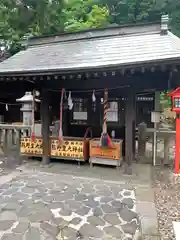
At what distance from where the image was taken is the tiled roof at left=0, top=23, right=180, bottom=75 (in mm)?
5998

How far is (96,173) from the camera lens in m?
6.55

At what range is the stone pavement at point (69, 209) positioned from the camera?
Result: 3629 mm

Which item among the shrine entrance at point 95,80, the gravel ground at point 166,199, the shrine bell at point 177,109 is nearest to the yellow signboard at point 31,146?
the shrine entrance at point 95,80

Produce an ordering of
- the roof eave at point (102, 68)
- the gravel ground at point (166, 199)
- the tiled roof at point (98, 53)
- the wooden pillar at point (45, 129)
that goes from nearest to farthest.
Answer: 1. the gravel ground at point (166, 199)
2. the roof eave at point (102, 68)
3. the tiled roof at point (98, 53)
4. the wooden pillar at point (45, 129)

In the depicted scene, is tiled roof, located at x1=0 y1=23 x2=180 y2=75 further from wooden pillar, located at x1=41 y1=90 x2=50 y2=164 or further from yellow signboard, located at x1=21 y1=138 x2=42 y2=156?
yellow signboard, located at x1=21 y1=138 x2=42 y2=156

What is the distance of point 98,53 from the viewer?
7430mm

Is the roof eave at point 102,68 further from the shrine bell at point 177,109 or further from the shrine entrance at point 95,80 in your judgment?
the shrine bell at point 177,109

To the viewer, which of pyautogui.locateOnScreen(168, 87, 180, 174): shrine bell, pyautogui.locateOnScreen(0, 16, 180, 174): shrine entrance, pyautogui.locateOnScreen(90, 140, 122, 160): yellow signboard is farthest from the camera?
pyautogui.locateOnScreen(90, 140, 122, 160): yellow signboard

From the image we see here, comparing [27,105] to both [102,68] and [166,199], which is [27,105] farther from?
[166,199]

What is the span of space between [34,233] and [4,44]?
14.8m

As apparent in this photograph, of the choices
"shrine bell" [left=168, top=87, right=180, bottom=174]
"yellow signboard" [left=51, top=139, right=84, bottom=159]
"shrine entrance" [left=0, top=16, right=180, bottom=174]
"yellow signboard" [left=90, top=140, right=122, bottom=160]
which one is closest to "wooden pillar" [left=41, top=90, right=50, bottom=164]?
"shrine entrance" [left=0, top=16, right=180, bottom=174]

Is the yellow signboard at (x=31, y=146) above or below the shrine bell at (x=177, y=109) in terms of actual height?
below

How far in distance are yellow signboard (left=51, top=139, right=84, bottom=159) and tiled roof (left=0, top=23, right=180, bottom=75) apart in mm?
2259

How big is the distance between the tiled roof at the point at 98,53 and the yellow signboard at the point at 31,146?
2.30 m
